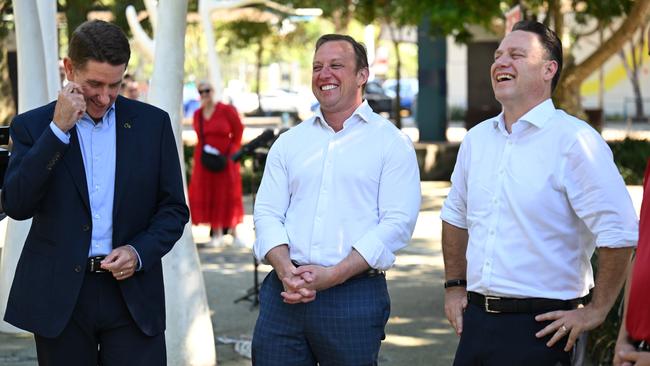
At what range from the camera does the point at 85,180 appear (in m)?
4.36

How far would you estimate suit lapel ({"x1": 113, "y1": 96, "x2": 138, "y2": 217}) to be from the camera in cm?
442

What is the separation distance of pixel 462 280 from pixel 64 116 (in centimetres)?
172

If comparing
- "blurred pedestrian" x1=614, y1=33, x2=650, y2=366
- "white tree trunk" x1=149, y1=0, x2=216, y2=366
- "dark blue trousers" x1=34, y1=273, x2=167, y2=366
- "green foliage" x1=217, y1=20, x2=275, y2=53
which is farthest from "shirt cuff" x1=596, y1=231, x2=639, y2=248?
"green foliage" x1=217, y1=20, x2=275, y2=53

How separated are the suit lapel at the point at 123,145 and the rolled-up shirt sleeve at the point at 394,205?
0.98 m

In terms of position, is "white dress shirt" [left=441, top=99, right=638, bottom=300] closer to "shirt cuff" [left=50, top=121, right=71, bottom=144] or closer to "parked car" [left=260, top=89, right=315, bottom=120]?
"shirt cuff" [left=50, top=121, right=71, bottom=144]

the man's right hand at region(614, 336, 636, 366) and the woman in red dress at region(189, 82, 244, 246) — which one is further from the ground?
the man's right hand at region(614, 336, 636, 366)

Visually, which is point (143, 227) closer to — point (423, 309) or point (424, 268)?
point (423, 309)

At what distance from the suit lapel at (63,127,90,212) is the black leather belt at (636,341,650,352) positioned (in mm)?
2052

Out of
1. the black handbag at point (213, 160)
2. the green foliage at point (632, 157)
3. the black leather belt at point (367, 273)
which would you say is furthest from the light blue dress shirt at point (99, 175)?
the green foliage at point (632, 157)

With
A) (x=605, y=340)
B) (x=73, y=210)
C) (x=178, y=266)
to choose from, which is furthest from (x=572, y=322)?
(x=178, y=266)

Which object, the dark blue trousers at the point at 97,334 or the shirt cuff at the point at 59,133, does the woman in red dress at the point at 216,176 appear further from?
the shirt cuff at the point at 59,133

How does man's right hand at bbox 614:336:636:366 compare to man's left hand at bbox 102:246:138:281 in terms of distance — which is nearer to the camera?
man's right hand at bbox 614:336:636:366

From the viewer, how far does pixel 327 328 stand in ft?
15.6

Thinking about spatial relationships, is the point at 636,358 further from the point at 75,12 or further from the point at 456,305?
the point at 75,12
